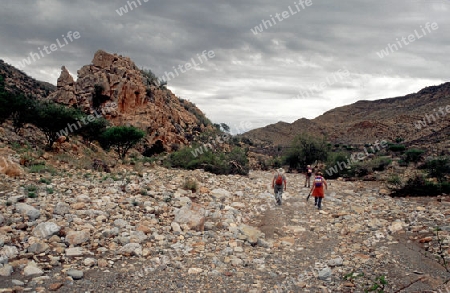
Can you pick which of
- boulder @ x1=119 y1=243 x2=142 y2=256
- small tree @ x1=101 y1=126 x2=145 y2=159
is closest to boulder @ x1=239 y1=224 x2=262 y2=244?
boulder @ x1=119 y1=243 x2=142 y2=256

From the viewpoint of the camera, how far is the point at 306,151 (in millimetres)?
24312

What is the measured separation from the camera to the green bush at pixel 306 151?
24156mm

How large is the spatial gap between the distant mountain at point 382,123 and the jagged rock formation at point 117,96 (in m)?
25.9

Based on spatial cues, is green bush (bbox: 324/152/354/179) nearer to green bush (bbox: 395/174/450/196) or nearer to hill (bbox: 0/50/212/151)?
green bush (bbox: 395/174/450/196)

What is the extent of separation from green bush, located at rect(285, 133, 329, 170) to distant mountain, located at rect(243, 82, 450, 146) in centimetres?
1363

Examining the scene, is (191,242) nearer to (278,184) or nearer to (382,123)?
(278,184)

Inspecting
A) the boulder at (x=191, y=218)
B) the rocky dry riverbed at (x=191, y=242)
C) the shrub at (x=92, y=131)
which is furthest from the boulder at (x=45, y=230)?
the shrub at (x=92, y=131)

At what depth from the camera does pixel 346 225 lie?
755 centimetres

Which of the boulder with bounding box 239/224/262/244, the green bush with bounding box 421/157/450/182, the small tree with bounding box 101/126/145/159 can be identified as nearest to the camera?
the boulder with bounding box 239/224/262/244

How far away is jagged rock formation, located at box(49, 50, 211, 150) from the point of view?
23.2 meters

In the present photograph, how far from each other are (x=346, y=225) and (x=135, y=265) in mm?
5108

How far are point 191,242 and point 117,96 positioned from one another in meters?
20.3

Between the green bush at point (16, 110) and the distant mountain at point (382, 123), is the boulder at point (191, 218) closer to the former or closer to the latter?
the green bush at point (16, 110)

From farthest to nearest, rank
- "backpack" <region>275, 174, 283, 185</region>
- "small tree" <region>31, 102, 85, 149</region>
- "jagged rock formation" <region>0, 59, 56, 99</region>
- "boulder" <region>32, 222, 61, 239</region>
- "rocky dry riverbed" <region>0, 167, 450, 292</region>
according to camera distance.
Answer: "jagged rock formation" <region>0, 59, 56, 99</region>, "small tree" <region>31, 102, 85, 149</region>, "backpack" <region>275, 174, 283, 185</region>, "boulder" <region>32, 222, 61, 239</region>, "rocky dry riverbed" <region>0, 167, 450, 292</region>
